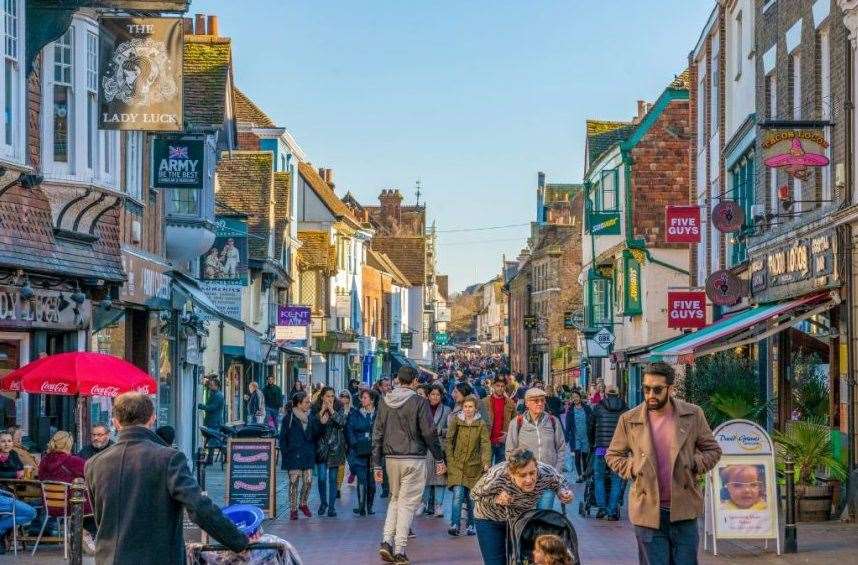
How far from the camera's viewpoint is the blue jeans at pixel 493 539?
35.2ft

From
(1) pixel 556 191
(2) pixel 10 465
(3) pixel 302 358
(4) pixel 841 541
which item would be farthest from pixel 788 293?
(1) pixel 556 191

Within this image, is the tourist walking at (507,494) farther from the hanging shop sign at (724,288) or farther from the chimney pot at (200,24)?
the chimney pot at (200,24)

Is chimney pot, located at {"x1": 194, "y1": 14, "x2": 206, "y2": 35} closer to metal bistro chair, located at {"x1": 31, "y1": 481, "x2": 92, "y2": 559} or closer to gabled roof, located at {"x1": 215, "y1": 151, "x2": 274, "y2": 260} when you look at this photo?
gabled roof, located at {"x1": 215, "y1": 151, "x2": 274, "y2": 260}

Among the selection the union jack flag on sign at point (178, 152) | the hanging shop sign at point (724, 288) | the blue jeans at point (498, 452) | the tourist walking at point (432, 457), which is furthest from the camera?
the hanging shop sign at point (724, 288)

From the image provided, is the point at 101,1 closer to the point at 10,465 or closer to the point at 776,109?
the point at 10,465

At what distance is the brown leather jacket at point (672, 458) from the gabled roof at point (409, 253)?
9375cm

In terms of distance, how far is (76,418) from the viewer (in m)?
20.4

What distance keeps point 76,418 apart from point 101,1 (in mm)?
5604

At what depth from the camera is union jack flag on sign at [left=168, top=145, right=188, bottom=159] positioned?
25.5 m

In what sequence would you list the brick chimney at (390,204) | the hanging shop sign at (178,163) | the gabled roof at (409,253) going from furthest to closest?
the brick chimney at (390,204) → the gabled roof at (409,253) → the hanging shop sign at (178,163)

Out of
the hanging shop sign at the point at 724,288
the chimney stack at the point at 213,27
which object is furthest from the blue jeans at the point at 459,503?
the chimney stack at the point at 213,27

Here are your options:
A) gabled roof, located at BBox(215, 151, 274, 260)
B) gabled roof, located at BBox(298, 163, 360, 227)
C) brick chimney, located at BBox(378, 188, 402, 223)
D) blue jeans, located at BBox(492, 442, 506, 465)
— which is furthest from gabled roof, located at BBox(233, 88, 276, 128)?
brick chimney, located at BBox(378, 188, 402, 223)

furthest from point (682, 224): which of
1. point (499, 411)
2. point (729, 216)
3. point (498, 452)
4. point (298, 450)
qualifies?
point (298, 450)

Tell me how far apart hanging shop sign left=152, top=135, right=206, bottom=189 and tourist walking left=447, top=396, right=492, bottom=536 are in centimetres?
946
